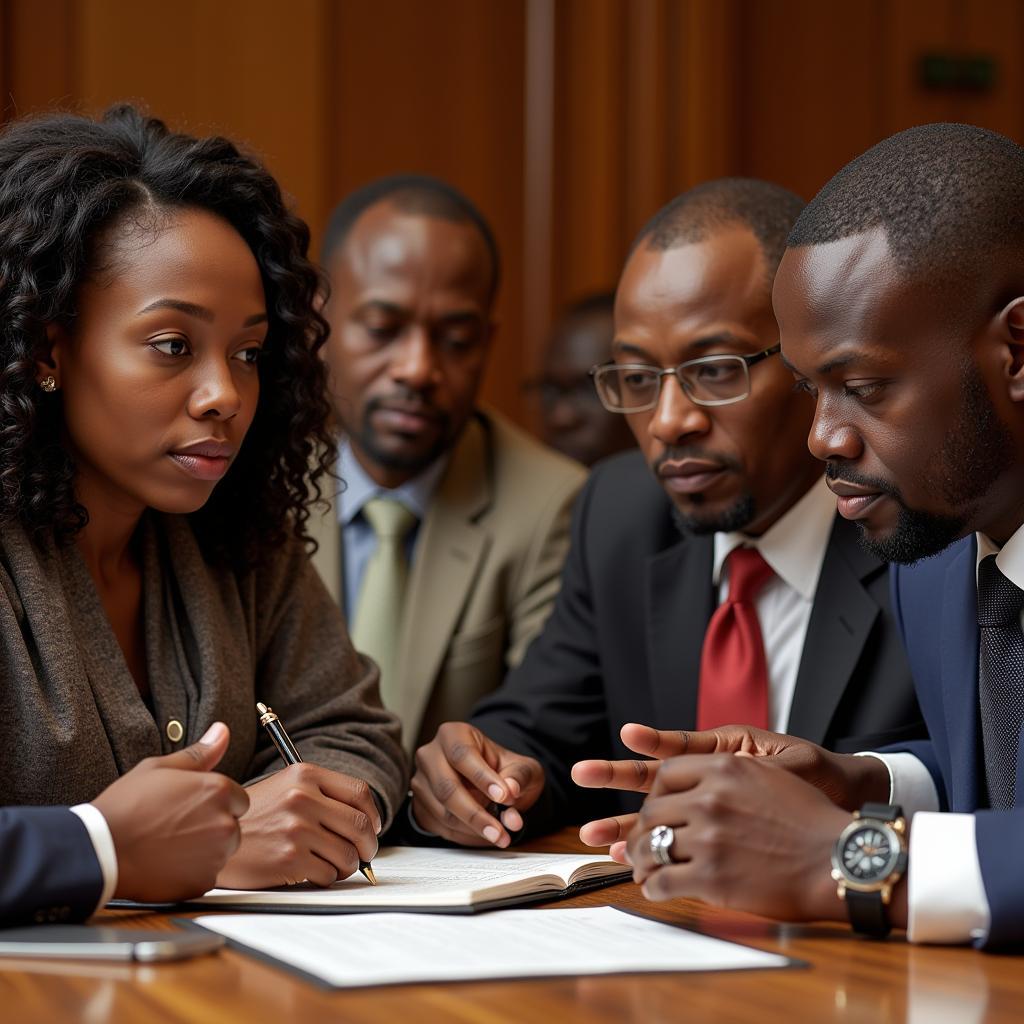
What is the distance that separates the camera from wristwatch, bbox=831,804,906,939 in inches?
53.0

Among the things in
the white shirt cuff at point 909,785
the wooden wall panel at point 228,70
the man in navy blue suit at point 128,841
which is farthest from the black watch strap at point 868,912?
the wooden wall panel at point 228,70

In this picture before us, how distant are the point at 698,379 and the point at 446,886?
1.06 metres

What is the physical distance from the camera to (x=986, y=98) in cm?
459

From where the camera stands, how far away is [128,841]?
1.43 meters

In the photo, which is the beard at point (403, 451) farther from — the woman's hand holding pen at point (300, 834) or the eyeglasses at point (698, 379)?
the woman's hand holding pen at point (300, 834)

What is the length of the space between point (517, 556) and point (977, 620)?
1.43 meters

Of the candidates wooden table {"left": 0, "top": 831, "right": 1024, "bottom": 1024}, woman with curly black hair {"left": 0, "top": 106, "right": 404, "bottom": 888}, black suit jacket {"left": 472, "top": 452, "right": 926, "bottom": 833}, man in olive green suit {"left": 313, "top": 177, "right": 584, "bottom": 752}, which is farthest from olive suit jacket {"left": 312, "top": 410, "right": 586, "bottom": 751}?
wooden table {"left": 0, "top": 831, "right": 1024, "bottom": 1024}

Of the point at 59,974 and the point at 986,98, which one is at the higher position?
the point at 986,98

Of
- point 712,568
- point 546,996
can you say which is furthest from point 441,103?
point 546,996

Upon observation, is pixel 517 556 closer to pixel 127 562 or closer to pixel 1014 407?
pixel 127 562

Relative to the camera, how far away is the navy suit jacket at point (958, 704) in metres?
1.32

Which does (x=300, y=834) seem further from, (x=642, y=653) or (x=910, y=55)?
(x=910, y=55)

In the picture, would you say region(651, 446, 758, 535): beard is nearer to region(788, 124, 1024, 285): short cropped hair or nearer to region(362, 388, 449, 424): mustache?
region(788, 124, 1024, 285): short cropped hair

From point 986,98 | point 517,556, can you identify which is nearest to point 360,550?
point 517,556
